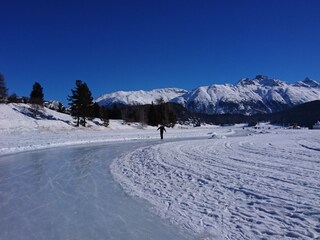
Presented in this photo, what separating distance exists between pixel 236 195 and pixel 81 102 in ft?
202

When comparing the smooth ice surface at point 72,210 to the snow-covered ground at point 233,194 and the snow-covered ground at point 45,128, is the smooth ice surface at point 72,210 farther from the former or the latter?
the snow-covered ground at point 45,128

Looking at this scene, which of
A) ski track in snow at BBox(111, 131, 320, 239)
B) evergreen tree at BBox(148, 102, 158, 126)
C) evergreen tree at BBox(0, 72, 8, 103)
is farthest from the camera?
evergreen tree at BBox(148, 102, 158, 126)

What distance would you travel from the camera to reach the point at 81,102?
66.9 m

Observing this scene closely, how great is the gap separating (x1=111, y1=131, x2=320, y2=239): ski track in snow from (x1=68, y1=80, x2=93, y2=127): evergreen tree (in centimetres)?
5408

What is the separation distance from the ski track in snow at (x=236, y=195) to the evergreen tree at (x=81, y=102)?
54.1 m

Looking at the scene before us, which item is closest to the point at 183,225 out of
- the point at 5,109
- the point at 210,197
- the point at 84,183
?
the point at 210,197

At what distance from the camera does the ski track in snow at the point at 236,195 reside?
5.98 meters

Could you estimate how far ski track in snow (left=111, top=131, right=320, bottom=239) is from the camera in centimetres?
598

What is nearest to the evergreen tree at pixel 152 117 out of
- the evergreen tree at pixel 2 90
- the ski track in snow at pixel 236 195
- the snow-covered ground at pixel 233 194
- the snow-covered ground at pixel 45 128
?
the snow-covered ground at pixel 45 128

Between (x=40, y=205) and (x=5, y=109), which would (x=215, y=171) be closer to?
(x=40, y=205)

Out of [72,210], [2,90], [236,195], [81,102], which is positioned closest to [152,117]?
[81,102]

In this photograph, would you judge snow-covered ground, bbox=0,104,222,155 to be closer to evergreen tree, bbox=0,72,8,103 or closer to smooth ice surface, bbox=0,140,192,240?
evergreen tree, bbox=0,72,8,103

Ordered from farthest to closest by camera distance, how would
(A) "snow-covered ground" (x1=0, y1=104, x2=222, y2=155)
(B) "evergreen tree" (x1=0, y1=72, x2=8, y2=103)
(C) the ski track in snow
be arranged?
(B) "evergreen tree" (x1=0, y1=72, x2=8, y2=103)
(A) "snow-covered ground" (x1=0, y1=104, x2=222, y2=155)
(C) the ski track in snow

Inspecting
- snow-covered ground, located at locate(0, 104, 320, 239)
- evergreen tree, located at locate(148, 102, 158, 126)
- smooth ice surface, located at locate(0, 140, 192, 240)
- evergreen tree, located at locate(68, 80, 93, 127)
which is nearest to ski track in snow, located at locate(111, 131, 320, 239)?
snow-covered ground, located at locate(0, 104, 320, 239)
